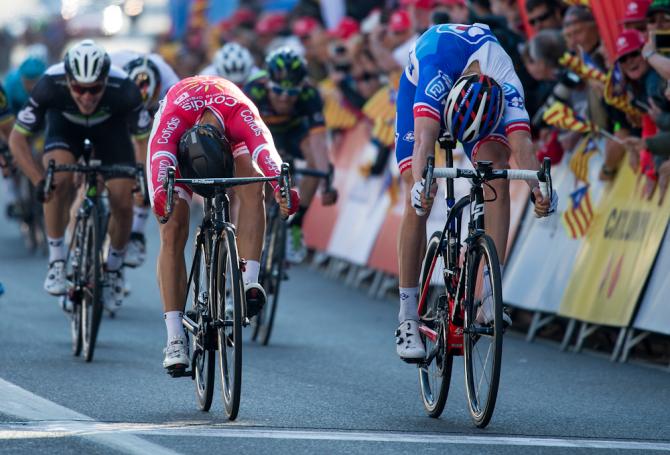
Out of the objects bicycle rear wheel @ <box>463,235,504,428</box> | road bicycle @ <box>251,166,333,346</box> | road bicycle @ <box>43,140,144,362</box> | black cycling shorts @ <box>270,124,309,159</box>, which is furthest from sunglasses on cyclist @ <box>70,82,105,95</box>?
bicycle rear wheel @ <box>463,235,504,428</box>

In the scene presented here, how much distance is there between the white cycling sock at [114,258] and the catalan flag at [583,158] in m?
3.47

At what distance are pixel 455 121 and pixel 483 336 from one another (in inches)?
42.7

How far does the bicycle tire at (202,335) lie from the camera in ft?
26.5

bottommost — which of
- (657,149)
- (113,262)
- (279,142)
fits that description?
(113,262)

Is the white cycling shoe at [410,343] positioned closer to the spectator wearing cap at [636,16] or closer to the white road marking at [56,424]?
the white road marking at [56,424]

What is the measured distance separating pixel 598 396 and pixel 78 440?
135 inches

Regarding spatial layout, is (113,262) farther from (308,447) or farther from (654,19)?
(308,447)

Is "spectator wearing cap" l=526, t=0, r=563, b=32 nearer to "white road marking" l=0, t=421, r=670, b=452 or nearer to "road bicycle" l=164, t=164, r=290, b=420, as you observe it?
"road bicycle" l=164, t=164, r=290, b=420

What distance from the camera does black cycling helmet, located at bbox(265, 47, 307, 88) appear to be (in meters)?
12.5

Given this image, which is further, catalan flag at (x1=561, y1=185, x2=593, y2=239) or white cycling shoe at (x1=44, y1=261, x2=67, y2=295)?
catalan flag at (x1=561, y1=185, x2=593, y2=239)

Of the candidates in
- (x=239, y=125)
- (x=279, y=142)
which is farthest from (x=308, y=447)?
(x=279, y=142)

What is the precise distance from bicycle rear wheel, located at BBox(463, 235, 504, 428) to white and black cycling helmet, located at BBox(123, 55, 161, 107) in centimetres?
546

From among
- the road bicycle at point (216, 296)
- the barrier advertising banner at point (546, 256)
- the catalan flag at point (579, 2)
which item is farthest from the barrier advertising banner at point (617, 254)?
the road bicycle at point (216, 296)

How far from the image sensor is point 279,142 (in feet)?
42.9
